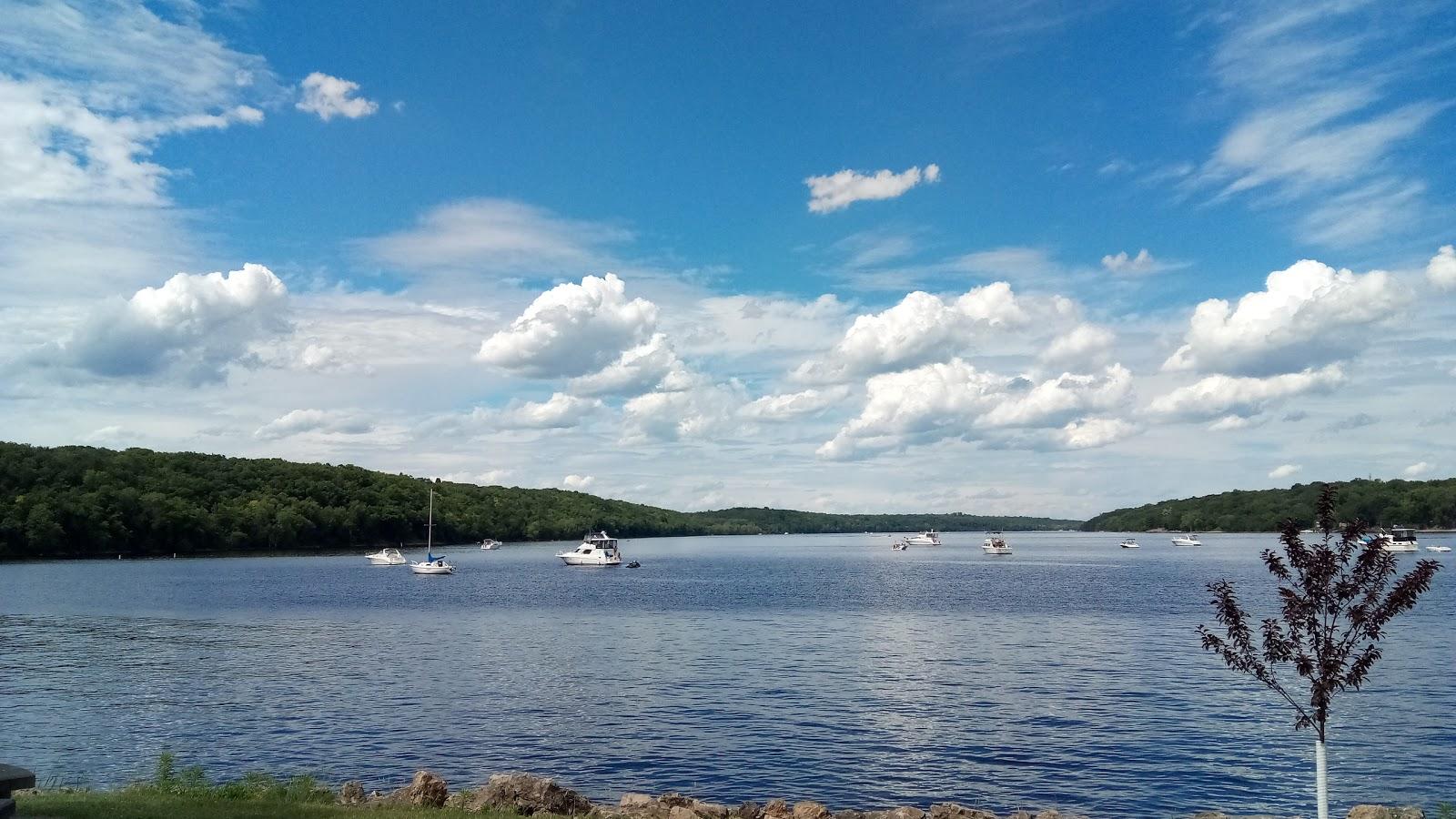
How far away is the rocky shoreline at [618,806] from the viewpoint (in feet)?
68.4

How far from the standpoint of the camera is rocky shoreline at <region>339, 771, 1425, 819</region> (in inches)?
821

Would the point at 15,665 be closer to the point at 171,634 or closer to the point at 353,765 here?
the point at 171,634

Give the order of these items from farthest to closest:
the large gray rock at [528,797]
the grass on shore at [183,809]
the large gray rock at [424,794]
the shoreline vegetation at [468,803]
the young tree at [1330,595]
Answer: the large gray rock at [424,794], the large gray rock at [528,797], the shoreline vegetation at [468,803], the grass on shore at [183,809], the young tree at [1330,595]

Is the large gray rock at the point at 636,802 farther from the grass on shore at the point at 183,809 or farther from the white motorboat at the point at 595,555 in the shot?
the white motorboat at the point at 595,555

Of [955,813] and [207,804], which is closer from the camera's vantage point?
[207,804]

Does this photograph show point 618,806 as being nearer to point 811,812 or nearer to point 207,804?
point 811,812

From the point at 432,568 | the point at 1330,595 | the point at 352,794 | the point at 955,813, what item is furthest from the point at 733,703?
the point at 432,568

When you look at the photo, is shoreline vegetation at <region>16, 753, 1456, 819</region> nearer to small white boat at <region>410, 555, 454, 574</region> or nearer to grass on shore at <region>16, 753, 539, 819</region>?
grass on shore at <region>16, 753, 539, 819</region>

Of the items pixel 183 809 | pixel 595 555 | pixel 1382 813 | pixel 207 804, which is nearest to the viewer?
pixel 183 809

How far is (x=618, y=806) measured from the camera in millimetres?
22531

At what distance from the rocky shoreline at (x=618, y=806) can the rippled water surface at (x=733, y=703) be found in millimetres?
3427

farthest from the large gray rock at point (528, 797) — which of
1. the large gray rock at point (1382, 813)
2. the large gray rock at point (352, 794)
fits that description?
the large gray rock at point (1382, 813)

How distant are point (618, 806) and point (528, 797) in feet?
7.27

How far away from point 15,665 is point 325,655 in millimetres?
13238
